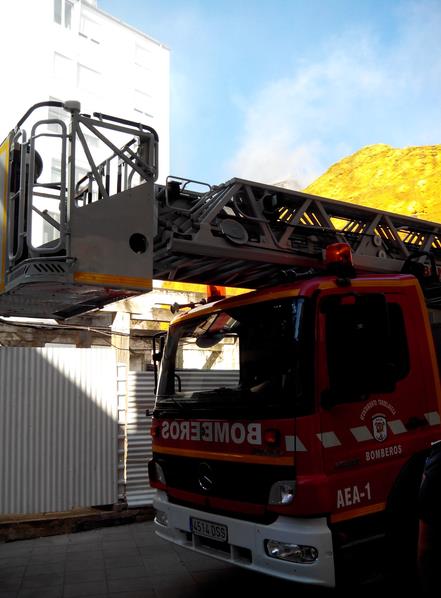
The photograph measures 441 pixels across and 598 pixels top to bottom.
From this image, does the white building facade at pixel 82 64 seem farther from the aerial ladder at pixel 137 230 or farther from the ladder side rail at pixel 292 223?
the ladder side rail at pixel 292 223

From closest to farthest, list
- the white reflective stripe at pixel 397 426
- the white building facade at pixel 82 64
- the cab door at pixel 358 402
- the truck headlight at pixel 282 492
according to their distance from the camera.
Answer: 1. the truck headlight at pixel 282 492
2. the cab door at pixel 358 402
3. the white reflective stripe at pixel 397 426
4. the white building facade at pixel 82 64

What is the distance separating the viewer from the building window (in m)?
40.3

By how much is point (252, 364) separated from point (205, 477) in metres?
0.92

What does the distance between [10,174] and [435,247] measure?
4760mm

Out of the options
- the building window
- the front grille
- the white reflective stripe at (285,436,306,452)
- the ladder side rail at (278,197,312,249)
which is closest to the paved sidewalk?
the front grille

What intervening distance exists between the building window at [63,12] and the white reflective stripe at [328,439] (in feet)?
145

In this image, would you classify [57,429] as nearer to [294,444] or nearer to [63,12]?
[294,444]

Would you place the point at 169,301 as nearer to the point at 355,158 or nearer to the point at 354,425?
the point at 354,425

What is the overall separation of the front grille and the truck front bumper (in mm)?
162

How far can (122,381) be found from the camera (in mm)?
7398

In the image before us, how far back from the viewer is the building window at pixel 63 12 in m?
40.3

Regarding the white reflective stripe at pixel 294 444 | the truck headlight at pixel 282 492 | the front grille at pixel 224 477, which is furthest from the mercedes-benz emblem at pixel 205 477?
the white reflective stripe at pixel 294 444

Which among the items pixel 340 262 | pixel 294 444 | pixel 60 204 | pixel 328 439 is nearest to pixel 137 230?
pixel 60 204

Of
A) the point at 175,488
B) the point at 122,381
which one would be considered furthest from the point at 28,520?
the point at 175,488
